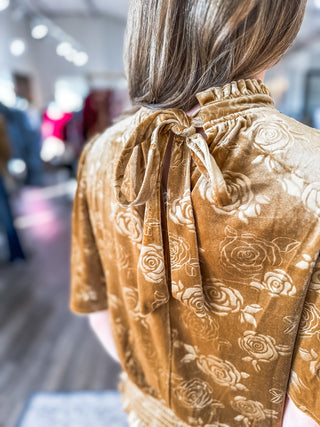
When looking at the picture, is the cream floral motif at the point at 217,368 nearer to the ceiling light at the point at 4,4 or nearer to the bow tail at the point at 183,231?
the bow tail at the point at 183,231

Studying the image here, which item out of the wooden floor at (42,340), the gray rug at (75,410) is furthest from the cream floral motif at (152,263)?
the wooden floor at (42,340)

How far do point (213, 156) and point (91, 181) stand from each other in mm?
291

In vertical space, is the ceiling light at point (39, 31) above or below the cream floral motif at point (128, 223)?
above

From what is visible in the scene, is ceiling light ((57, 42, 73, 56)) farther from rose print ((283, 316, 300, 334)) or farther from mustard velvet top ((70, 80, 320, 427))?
rose print ((283, 316, 300, 334))

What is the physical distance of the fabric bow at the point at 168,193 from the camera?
1.36 feet

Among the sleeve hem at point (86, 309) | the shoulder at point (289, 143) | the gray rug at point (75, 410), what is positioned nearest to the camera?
the shoulder at point (289, 143)

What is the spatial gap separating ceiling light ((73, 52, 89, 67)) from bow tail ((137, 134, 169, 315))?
449 cm

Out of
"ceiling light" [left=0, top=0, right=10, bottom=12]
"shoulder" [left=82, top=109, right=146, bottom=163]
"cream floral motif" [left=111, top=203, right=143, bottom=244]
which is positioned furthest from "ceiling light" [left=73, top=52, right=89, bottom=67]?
"cream floral motif" [left=111, top=203, right=143, bottom=244]

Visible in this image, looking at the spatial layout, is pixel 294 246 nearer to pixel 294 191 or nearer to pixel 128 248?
pixel 294 191

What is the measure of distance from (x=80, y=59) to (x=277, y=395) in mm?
4695

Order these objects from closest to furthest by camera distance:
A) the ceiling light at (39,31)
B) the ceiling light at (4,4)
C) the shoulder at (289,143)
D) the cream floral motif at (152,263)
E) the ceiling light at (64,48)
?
the shoulder at (289,143) < the cream floral motif at (152,263) < the ceiling light at (4,4) < the ceiling light at (39,31) < the ceiling light at (64,48)

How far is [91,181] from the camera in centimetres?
61

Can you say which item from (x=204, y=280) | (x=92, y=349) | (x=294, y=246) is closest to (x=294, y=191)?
(x=294, y=246)

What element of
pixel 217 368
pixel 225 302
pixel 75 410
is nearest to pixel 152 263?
pixel 225 302
